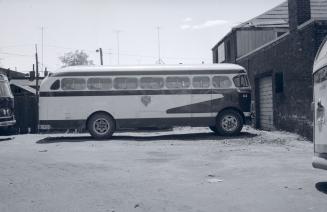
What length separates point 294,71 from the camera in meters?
15.3

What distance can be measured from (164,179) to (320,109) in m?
3.06

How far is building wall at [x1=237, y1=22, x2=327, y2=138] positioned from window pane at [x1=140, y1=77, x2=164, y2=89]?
488cm

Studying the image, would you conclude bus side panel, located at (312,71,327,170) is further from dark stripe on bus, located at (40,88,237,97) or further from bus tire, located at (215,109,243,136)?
dark stripe on bus, located at (40,88,237,97)

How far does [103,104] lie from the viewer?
16.4 m

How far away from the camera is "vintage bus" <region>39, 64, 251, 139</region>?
1633 centimetres

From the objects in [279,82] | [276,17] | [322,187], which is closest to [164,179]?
[322,187]

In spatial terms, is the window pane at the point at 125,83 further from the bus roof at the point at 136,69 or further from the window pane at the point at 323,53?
the window pane at the point at 323,53

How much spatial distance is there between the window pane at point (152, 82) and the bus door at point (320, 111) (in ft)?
32.3

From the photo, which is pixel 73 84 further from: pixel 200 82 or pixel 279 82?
pixel 279 82

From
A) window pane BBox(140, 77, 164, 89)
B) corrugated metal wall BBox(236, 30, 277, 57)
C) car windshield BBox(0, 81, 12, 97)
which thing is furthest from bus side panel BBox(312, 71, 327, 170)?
corrugated metal wall BBox(236, 30, 277, 57)

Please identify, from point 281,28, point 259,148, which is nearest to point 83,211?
point 259,148

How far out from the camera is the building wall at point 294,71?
13.7 meters

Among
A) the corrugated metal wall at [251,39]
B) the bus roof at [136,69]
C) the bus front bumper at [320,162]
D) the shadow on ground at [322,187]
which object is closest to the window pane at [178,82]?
the bus roof at [136,69]

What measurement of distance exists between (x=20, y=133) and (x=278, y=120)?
13.3 m
